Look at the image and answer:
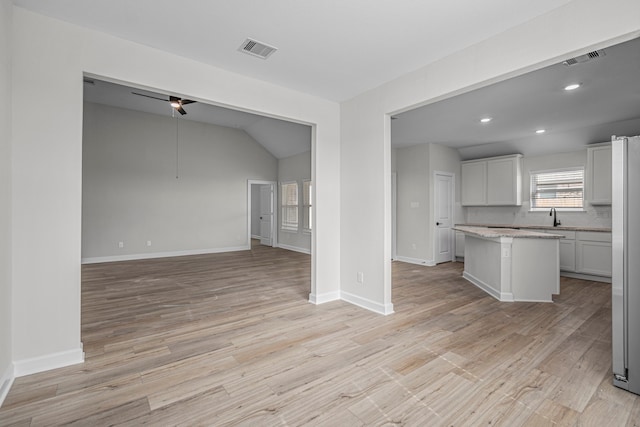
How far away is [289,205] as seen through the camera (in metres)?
9.18

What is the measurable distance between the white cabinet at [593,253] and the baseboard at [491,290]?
215 cm

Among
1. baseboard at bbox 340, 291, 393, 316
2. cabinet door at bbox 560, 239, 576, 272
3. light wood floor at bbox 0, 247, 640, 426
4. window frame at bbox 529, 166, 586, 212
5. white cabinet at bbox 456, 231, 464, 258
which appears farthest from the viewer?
white cabinet at bbox 456, 231, 464, 258

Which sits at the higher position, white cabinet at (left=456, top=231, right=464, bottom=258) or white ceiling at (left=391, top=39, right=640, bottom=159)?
white ceiling at (left=391, top=39, right=640, bottom=159)

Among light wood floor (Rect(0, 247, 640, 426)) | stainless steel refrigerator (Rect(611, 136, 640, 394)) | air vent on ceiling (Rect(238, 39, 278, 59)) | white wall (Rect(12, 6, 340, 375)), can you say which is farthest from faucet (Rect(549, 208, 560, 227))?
white wall (Rect(12, 6, 340, 375))

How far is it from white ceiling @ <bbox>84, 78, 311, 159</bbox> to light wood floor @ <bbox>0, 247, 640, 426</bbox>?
3970 millimetres

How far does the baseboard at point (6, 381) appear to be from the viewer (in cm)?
189

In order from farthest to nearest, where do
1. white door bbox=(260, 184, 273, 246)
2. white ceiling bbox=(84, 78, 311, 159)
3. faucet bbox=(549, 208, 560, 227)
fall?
white door bbox=(260, 184, 273, 246)
faucet bbox=(549, 208, 560, 227)
white ceiling bbox=(84, 78, 311, 159)

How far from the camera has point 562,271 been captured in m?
5.60

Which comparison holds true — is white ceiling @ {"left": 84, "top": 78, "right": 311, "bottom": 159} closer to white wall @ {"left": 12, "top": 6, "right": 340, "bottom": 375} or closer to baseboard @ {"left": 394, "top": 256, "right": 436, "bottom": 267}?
white wall @ {"left": 12, "top": 6, "right": 340, "bottom": 375}

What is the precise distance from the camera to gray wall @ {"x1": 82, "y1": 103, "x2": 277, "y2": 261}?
6.59 meters

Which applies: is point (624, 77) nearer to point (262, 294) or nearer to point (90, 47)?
point (262, 294)

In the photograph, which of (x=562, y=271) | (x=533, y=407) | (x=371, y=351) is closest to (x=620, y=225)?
(x=533, y=407)

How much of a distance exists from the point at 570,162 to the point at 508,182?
3.61 feet

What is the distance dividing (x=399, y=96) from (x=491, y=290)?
3044 millimetres
